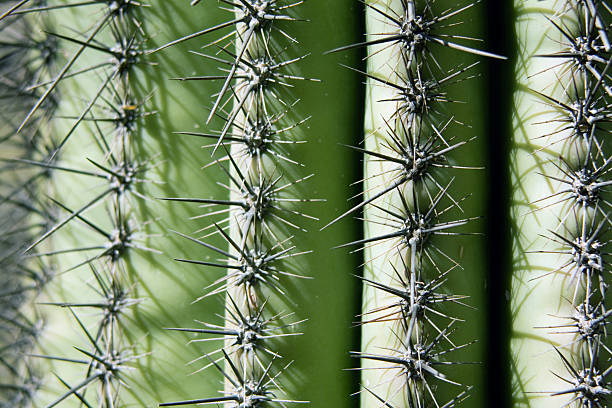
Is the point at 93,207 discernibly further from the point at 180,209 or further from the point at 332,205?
the point at 332,205

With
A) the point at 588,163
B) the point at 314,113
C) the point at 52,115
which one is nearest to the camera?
the point at 588,163

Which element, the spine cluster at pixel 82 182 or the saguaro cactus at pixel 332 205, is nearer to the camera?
the saguaro cactus at pixel 332 205

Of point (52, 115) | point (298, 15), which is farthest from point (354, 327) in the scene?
point (52, 115)

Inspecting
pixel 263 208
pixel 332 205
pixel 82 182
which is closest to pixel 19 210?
pixel 82 182

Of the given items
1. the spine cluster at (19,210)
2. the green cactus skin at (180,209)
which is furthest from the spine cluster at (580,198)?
the spine cluster at (19,210)

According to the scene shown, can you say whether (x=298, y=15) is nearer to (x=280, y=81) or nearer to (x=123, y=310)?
(x=280, y=81)

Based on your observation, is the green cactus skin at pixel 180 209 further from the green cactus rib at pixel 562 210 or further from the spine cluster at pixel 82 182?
the green cactus rib at pixel 562 210
